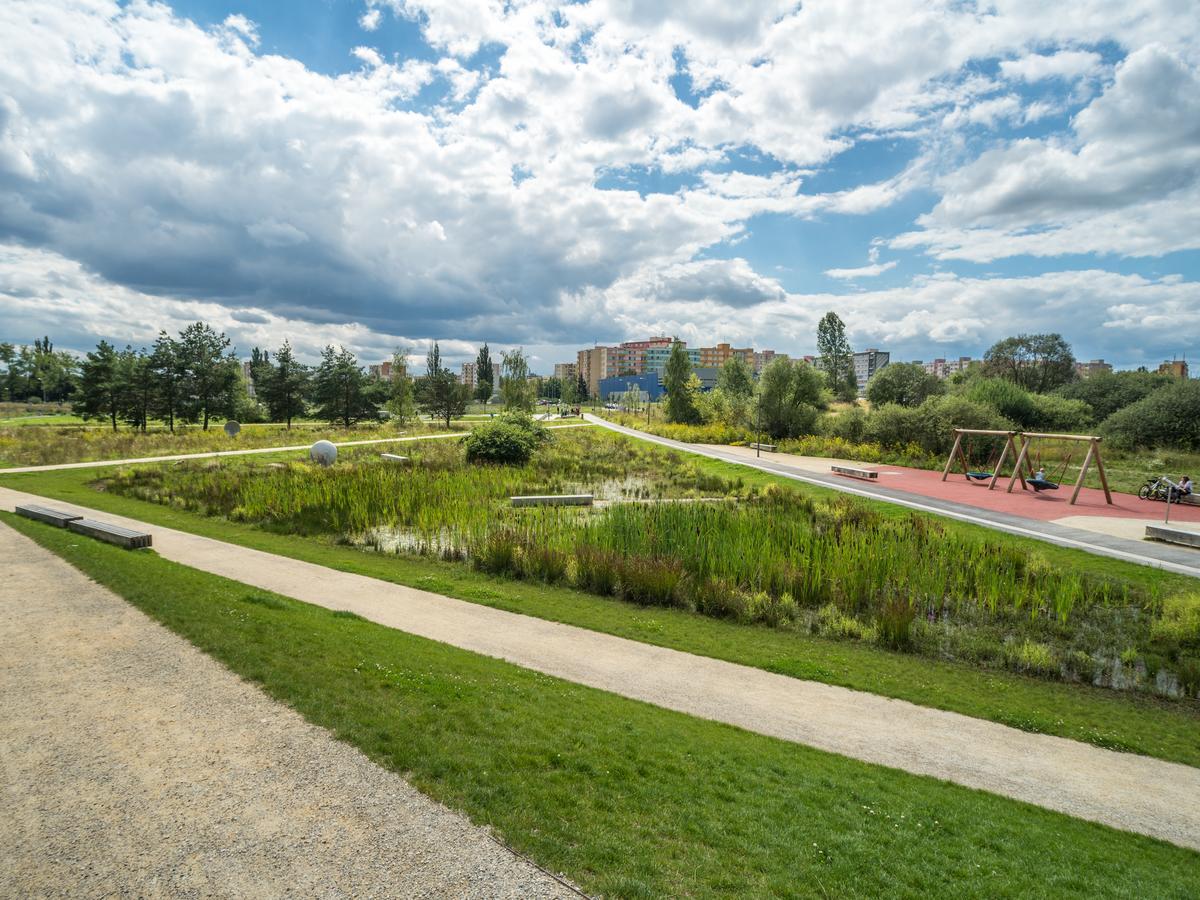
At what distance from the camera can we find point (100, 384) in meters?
40.2

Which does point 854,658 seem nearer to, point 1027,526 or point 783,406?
point 1027,526

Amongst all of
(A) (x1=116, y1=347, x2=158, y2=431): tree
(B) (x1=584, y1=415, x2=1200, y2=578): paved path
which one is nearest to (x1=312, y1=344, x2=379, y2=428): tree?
(A) (x1=116, y1=347, x2=158, y2=431): tree

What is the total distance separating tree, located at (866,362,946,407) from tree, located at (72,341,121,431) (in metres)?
58.6

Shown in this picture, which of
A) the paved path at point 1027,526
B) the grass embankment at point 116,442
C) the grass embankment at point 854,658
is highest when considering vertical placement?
the grass embankment at point 116,442

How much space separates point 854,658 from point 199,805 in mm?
8029

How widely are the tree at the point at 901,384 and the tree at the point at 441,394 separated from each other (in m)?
38.3

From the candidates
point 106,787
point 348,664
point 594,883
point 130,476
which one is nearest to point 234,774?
point 106,787

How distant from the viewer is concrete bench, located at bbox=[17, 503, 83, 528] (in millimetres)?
13969

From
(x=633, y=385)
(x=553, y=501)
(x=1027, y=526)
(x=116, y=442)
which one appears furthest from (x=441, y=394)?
(x=633, y=385)

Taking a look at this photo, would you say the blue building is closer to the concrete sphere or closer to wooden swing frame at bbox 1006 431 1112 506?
the concrete sphere

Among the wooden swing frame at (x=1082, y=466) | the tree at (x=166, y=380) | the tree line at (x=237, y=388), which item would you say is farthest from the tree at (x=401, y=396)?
the wooden swing frame at (x=1082, y=466)

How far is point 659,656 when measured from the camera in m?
8.66

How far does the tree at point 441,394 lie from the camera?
58219 mm

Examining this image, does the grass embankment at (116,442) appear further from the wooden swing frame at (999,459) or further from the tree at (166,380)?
the wooden swing frame at (999,459)
